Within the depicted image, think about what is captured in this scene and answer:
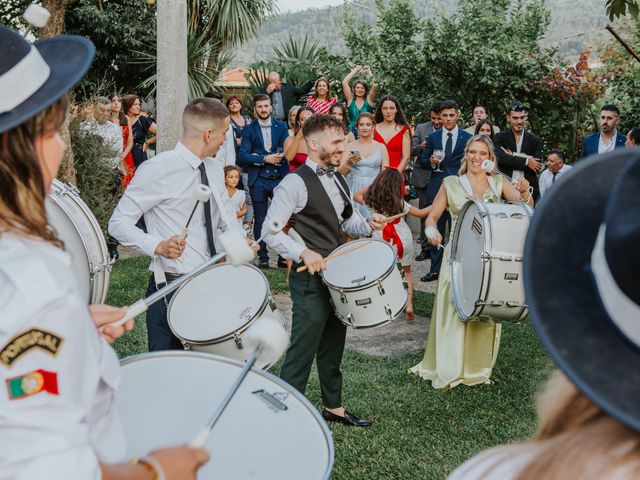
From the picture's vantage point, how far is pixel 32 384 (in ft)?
4.42

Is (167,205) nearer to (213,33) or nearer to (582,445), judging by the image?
(582,445)

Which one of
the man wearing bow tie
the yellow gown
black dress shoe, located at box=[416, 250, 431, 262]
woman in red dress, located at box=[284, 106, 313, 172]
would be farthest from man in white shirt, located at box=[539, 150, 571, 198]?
the man wearing bow tie

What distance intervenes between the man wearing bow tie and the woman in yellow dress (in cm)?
109

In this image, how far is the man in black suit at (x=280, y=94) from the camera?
12258 millimetres

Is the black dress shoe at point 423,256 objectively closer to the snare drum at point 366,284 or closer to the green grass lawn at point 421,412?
the green grass lawn at point 421,412

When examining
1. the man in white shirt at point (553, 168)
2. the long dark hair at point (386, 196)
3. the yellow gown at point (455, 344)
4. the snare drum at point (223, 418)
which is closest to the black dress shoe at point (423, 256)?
the man in white shirt at point (553, 168)

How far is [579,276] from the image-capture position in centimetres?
101

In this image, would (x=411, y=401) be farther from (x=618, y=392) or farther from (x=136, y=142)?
(x=136, y=142)

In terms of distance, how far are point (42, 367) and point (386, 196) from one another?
524 cm

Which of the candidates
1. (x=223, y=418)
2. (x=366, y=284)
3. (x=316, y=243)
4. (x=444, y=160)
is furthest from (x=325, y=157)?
(x=444, y=160)

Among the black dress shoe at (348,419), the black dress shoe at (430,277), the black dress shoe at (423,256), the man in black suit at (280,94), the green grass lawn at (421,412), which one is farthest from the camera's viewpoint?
the man in black suit at (280,94)

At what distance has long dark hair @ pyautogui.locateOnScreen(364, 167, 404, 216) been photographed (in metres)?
6.44

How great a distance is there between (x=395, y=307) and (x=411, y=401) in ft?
3.01

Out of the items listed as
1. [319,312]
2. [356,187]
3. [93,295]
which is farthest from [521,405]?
[356,187]
